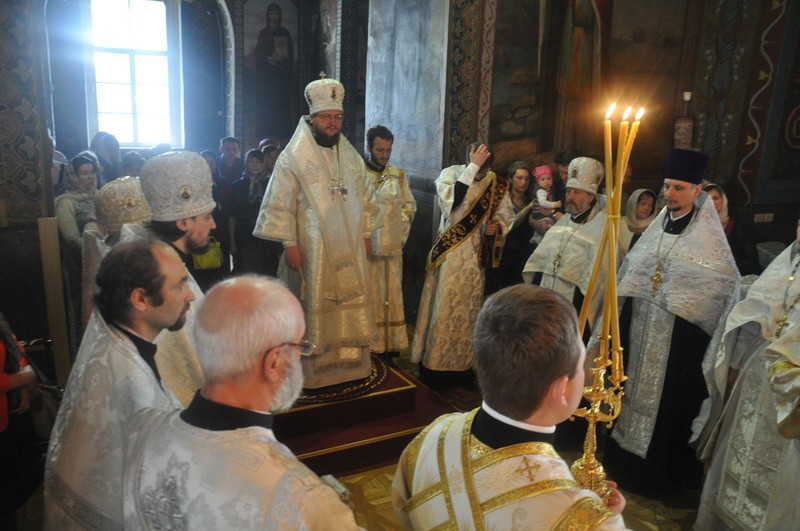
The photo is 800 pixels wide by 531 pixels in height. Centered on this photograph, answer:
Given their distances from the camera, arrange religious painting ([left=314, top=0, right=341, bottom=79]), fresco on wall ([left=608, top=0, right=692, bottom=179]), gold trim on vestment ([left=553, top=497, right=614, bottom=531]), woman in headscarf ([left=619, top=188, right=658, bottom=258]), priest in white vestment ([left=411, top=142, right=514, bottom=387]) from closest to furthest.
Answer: gold trim on vestment ([left=553, top=497, right=614, bottom=531])
priest in white vestment ([left=411, top=142, right=514, bottom=387])
woman in headscarf ([left=619, top=188, right=658, bottom=258])
fresco on wall ([left=608, top=0, right=692, bottom=179])
religious painting ([left=314, top=0, right=341, bottom=79])

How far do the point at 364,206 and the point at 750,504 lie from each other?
299 cm

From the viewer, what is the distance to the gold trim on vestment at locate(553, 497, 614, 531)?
1272 millimetres

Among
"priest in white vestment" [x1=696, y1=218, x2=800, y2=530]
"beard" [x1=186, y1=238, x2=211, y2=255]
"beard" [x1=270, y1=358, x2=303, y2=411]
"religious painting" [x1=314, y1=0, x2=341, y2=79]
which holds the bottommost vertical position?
"priest in white vestment" [x1=696, y1=218, x2=800, y2=530]

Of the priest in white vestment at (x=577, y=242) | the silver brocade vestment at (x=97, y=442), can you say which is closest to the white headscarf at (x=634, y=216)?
the priest in white vestment at (x=577, y=242)

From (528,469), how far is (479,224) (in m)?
3.91

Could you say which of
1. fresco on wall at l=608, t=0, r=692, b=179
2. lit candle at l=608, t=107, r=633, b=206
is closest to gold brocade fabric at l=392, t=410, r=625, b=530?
lit candle at l=608, t=107, r=633, b=206

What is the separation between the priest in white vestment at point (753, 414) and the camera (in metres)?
3.04

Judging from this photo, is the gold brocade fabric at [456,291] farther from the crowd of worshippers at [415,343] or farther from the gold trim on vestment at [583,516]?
the gold trim on vestment at [583,516]

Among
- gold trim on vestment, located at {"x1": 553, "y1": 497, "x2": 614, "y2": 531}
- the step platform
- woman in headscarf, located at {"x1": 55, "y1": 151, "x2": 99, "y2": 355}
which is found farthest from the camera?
woman in headscarf, located at {"x1": 55, "y1": 151, "x2": 99, "y2": 355}

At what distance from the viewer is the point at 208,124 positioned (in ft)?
38.7

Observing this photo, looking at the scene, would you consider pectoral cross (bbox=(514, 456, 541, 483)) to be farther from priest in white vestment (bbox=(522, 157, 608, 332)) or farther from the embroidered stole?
the embroidered stole

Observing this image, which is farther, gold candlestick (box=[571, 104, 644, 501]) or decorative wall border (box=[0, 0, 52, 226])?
decorative wall border (box=[0, 0, 52, 226])

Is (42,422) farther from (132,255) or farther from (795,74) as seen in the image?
(795,74)

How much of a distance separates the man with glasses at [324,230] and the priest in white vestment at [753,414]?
2.35 m
